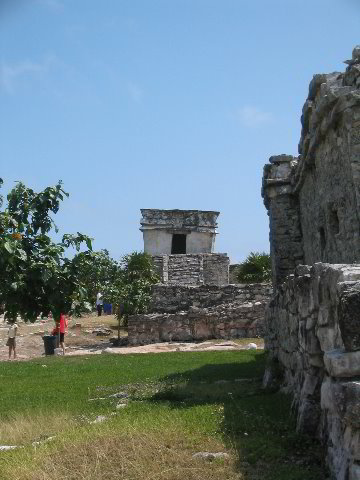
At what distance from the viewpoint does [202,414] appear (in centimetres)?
649

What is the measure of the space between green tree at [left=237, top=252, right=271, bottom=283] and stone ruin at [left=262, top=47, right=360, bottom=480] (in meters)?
14.5

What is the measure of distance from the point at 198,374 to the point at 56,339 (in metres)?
9.34

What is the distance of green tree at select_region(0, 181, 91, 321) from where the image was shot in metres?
5.55

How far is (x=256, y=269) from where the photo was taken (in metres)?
28.5

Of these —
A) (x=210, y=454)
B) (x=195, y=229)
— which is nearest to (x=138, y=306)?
(x=195, y=229)

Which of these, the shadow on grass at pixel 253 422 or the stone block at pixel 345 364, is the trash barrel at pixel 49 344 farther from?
the stone block at pixel 345 364

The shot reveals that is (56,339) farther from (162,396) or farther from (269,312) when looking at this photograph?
(162,396)

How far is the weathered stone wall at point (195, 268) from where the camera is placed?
97.9ft

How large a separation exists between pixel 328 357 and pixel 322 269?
1.13m

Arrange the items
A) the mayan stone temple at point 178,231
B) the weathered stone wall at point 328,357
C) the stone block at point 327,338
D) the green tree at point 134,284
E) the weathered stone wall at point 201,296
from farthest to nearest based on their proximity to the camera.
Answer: the mayan stone temple at point 178,231
the green tree at point 134,284
the weathered stone wall at point 201,296
the stone block at point 327,338
the weathered stone wall at point 328,357

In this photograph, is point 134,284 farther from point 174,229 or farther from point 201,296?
point 174,229

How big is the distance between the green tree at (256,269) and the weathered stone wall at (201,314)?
5012mm

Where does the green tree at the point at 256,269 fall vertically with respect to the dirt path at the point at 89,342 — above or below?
above

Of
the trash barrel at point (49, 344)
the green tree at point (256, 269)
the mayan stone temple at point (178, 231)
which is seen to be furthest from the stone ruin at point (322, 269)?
the mayan stone temple at point (178, 231)
